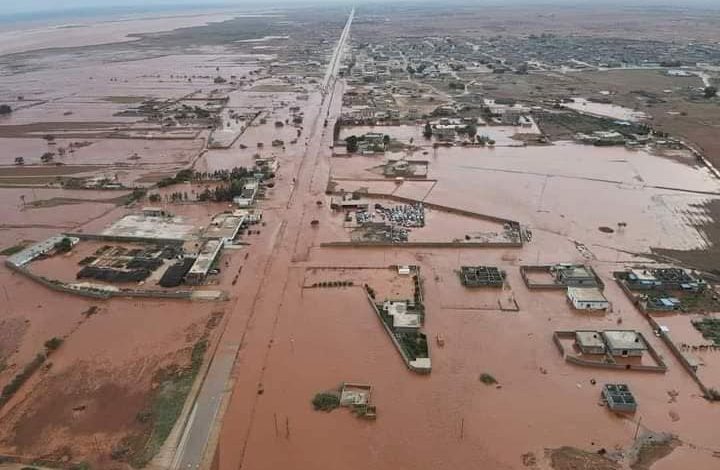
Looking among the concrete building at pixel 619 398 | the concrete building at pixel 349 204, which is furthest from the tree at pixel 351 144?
the concrete building at pixel 619 398

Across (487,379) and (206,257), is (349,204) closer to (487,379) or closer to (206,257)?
(206,257)

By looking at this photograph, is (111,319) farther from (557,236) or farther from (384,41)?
(384,41)

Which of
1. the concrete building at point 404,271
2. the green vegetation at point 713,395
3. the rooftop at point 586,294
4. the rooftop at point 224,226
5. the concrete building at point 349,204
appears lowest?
the concrete building at point 349,204

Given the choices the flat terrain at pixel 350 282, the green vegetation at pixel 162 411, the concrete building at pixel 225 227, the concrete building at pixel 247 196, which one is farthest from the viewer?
the concrete building at pixel 247 196

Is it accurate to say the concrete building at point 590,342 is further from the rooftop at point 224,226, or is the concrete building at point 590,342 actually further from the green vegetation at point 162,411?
the rooftop at point 224,226

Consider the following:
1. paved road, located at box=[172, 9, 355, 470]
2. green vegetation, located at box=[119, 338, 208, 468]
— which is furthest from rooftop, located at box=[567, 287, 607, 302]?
green vegetation, located at box=[119, 338, 208, 468]

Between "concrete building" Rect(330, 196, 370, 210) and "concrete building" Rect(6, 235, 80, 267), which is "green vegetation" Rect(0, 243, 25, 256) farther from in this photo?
"concrete building" Rect(330, 196, 370, 210)

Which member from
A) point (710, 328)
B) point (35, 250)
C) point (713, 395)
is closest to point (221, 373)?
point (35, 250)
